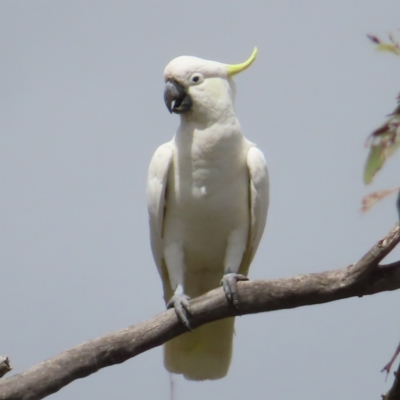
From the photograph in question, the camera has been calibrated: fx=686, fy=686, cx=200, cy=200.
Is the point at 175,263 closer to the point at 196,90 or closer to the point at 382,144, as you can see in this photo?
the point at 196,90

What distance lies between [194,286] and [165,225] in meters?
0.49

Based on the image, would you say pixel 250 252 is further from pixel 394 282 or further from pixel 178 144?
pixel 394 282

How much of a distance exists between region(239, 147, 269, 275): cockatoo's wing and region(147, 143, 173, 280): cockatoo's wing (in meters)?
0.48

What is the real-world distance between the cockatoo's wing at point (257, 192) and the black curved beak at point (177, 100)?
46 centimetres

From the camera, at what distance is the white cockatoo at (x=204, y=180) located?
154 inches

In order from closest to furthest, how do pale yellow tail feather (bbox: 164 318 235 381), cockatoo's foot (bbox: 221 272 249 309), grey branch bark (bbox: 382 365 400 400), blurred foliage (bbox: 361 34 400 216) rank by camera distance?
blurred foliage (bbox: 361 34 400 216), grey branch bark (bbox: 382 365 400 400), cockatoo's foot (bbox: 221 272 249 309), pale yellow tail feather (bbox: 164 318 235 381)

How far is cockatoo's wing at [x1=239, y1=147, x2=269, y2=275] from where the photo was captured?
157 inches

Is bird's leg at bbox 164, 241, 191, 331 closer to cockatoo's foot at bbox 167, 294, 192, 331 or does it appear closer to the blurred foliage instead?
cockatoo's foot at bbox 167, 294, 192, 331

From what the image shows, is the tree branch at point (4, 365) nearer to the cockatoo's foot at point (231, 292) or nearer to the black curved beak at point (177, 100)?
the cockatoo's foot at point (231, 292)

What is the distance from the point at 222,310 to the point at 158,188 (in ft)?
3.31

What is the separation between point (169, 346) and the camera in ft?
14.0

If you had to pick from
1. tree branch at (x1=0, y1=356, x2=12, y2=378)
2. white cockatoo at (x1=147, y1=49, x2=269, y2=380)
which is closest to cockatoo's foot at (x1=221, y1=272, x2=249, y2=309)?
white cockatoo at (x1=147, y1=49, x2=269, y2=380)

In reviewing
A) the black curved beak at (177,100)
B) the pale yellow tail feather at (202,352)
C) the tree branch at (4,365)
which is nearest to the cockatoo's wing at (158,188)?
the black curved beak at (177,100)

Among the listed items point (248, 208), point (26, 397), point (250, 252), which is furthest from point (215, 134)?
point (26, 397)
